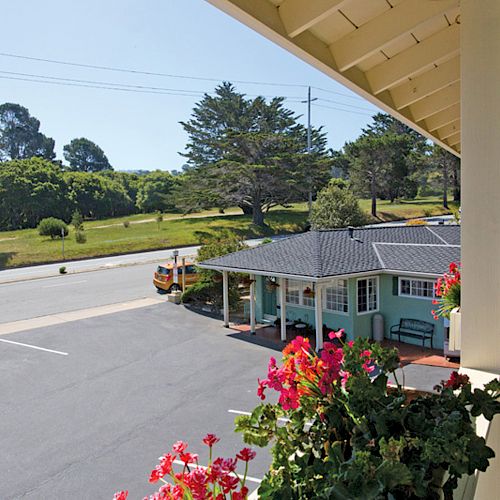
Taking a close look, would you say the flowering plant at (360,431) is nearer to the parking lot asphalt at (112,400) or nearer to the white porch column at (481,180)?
the white porch column at (481,180)

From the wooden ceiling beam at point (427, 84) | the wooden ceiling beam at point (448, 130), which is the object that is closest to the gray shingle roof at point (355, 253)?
the wooden ceiling beam at point (448, 130)

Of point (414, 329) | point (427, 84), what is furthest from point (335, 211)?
point (427, 84)

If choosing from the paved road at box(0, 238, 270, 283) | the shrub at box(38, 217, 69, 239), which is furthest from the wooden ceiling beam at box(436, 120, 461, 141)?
the shrub at box(38, 217, 69, 239)

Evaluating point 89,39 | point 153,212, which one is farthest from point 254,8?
point 153,212

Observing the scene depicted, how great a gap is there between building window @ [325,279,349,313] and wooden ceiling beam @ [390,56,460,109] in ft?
29.6

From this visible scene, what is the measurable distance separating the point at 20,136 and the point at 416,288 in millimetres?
94348

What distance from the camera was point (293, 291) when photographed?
592 inches

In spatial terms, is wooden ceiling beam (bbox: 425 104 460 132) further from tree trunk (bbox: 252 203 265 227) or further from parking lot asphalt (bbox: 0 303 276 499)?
tree trunk (bbox: 252 203 265 227)

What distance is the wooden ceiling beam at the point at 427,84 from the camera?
4.41m

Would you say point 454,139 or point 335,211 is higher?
point 454,139

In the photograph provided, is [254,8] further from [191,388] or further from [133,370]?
[133,370]

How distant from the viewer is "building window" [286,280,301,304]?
14859 mm

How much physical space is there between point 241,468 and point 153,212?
48.6m

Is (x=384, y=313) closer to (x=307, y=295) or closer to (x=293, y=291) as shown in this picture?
(x=307, y=295)
